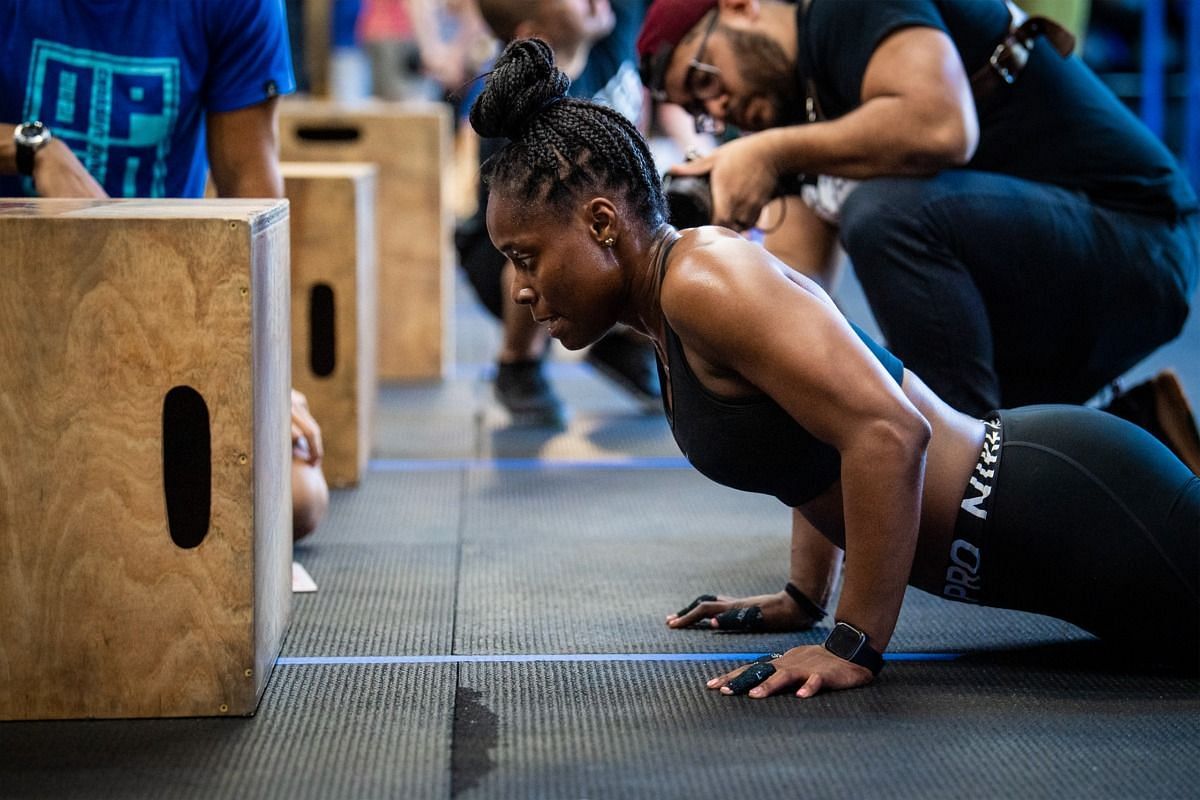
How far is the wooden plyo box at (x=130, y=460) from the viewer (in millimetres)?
A: 1593

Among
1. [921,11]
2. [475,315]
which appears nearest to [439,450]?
[921,11]

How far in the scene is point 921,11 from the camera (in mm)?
2303

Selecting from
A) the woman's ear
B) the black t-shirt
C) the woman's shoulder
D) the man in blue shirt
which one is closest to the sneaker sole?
the black t-shirt

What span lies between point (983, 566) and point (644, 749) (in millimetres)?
510

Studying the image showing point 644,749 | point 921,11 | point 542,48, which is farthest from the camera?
point 921,11

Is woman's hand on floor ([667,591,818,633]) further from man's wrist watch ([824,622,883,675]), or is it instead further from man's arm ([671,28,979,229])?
man's arm ([671,28,979,229])

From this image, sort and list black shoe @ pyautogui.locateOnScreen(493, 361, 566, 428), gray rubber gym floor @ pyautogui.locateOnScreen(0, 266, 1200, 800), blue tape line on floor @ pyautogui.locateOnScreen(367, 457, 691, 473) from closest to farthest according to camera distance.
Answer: gray rubber gym floor @ pyautogui.locateOnScreen(0, 266, 1200, 800), blue tape line on floor @ pyautogui.locateOnScreen(367, 457, 691, 473), black shoe @ pyautogui.locateOnScreen(493, 361, 566, 428)

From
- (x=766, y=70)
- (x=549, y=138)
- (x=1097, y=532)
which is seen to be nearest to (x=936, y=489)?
(x=1097, y=532)

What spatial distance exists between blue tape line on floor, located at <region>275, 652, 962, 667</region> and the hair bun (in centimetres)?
67

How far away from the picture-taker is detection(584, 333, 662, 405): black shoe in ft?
12.5

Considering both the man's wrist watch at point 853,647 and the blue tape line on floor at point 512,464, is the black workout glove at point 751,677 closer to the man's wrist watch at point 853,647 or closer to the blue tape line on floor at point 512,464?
the man's wrist watch at point 853,647

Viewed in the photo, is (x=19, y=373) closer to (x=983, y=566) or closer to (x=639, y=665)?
(x=639, y=665)

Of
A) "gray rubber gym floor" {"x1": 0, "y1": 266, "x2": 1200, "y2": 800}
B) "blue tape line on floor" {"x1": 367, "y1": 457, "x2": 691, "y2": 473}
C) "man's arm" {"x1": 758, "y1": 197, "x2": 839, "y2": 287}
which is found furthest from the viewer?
"blue tape line on floor" {"x1": 367, "y1": 457, "x2": 691, "y2": 473}

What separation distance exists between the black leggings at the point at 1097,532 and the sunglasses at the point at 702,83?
895 mm
